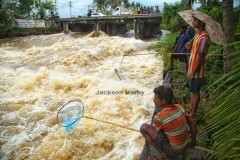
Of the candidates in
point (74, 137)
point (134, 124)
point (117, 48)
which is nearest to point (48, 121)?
point (74, 137)

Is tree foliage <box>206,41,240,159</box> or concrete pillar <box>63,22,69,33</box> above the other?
concrete pillar <box>63,22,69,33</box>

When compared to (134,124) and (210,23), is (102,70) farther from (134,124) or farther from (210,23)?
(210,23)

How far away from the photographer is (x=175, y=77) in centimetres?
669

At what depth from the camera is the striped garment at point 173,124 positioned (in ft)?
7.95

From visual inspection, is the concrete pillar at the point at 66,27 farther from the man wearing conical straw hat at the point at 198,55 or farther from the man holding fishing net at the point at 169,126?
the man holding fishing net at the point at 169,126

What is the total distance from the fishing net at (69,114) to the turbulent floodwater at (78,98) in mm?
1343

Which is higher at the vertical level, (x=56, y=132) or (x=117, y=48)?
(x=117, y=48)

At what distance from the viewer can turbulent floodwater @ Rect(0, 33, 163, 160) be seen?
15.7 feet

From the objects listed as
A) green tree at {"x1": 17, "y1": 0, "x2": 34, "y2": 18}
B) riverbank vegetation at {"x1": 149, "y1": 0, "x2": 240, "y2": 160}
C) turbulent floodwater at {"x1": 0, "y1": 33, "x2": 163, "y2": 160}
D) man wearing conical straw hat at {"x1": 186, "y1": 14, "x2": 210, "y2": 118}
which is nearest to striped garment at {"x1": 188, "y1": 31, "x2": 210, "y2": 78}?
man wearing conical straw hat at {"x1": 186, "y1": 14, "x2": 210, "y2": 118}

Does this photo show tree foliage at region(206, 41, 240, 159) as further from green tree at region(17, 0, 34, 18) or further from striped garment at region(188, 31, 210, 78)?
green tree at region(17, 0, 34, 18)

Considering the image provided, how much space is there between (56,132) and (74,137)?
553 millimetres

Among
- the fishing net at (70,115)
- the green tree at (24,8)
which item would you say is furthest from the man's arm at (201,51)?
the green tree at (24,8)

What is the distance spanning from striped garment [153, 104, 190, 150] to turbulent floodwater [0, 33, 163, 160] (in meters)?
2.07

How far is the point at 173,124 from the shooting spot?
2.43 meters
